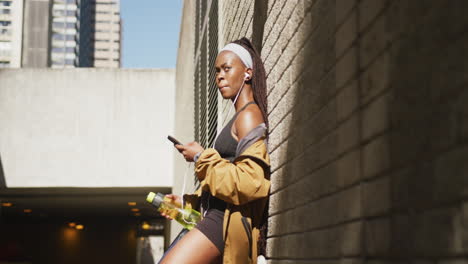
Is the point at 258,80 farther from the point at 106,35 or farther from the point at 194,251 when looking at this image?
the point at 106,35

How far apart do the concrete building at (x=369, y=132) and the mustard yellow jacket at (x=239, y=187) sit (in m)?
0.11

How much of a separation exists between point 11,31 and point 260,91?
4379 inches

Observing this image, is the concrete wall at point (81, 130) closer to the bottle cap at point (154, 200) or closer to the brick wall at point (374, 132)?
the bottle cap at point (154, 200)

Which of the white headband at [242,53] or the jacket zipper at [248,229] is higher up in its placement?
the white headband at [242,53]

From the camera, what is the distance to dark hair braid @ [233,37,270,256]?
301 centimetres

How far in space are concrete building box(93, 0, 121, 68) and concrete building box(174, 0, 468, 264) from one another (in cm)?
17043

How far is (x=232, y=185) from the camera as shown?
8.19 ft

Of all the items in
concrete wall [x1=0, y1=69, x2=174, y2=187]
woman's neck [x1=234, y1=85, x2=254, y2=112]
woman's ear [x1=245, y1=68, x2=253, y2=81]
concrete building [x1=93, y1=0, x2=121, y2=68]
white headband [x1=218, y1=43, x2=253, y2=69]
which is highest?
concrete building [x1=93, y1=0, x2=121, y2=68]

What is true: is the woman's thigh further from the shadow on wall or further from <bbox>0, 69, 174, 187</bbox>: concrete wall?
<bbox>0, 69, 174, 187</bbox>: concrete wall

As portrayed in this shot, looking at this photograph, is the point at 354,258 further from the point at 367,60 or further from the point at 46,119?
the point at 46,119

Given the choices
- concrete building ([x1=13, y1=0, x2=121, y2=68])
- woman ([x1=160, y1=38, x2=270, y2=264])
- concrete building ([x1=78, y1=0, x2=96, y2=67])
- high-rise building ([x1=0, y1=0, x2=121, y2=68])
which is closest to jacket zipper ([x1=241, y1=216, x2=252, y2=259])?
woman ([x1=160, y1=38, x2=270, y2=264])

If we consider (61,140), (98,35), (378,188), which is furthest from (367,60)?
(98,35)

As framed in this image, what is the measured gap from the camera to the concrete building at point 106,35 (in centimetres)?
17050

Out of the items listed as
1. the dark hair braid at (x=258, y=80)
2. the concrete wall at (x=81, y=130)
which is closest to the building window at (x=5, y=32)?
the concrete wall at (x=81, y=130)
